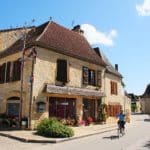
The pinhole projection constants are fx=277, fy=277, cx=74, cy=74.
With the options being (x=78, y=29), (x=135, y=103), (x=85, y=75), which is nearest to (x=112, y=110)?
(x=85, y=75)

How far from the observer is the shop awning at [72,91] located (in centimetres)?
2036

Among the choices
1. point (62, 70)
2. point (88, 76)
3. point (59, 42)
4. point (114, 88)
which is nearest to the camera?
point (62, 70)

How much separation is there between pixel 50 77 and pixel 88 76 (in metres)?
5.63

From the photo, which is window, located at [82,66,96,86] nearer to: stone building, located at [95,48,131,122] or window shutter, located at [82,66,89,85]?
window shutter, located at [82,66,89,85]

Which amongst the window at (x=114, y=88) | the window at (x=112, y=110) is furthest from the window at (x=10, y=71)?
the window at (x=114, y=88)

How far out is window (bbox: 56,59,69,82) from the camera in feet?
71.5

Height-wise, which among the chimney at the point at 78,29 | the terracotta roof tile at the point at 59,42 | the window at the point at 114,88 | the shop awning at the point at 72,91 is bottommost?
the shop awning at the point at 72,91

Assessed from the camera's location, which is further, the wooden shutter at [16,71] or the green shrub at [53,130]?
the wooden shutter at [16,71]

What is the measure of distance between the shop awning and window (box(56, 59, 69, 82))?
755 millimetres

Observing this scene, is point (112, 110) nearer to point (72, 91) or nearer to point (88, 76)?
point (88, 76)

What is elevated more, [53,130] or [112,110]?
[112,110]

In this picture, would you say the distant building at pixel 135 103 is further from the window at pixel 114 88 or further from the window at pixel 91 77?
the window at pixel 91 77

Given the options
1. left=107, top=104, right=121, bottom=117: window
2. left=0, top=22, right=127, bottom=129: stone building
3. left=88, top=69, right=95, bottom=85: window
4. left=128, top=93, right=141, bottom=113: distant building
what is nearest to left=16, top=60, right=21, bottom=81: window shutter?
left=0, top=22, right=127, bottom=129: stone building

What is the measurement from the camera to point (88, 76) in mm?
25672
